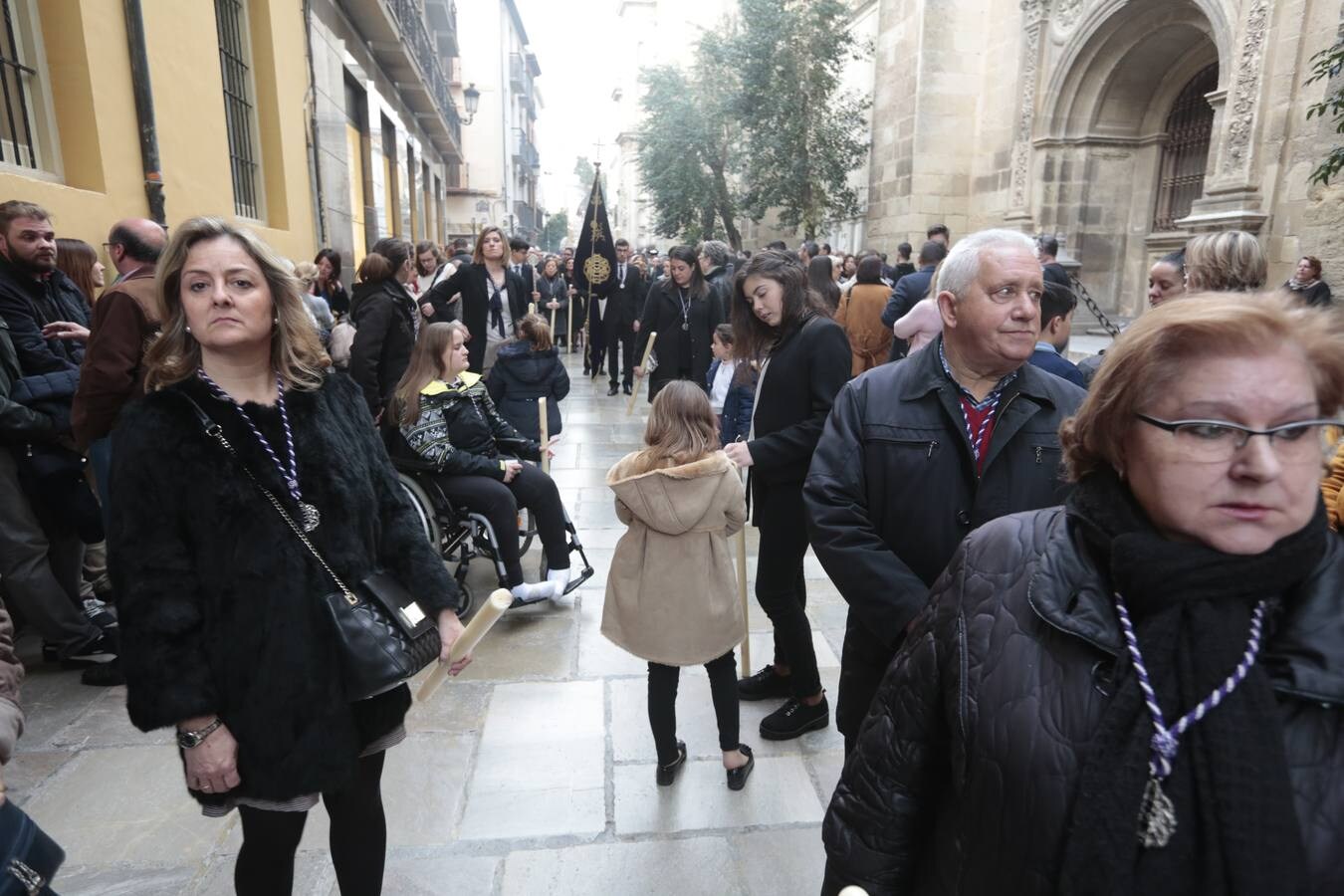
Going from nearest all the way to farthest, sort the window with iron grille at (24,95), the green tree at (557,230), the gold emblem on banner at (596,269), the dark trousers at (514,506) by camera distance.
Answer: the window with iron grille at (24,95)
the dark trousers at (514,506)
the gold emblem on banner at (596,269)
the green tree at (557,230)

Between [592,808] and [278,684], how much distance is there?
1464mm

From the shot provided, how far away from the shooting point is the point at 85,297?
407cm

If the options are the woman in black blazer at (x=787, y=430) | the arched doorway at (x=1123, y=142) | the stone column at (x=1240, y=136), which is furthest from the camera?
the arched doorway at (x=1123, y=142)

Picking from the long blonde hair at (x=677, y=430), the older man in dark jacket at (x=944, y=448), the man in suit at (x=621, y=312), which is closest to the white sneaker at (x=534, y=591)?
the long blonde hair at (x=677, y=430)

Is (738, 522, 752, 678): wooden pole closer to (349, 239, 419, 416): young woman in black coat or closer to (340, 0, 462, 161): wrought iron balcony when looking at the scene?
(349, 239, 419, 416): young woman in black coat

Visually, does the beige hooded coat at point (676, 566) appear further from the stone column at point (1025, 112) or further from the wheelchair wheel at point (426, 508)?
the stone column at point (1025, 112)

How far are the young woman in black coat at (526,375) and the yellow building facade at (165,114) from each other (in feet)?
5.73

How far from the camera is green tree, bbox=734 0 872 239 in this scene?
1645 centimetres

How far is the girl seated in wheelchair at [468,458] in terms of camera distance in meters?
4.35

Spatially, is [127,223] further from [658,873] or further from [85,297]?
[658,873]

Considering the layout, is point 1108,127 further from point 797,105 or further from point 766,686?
point 766,686

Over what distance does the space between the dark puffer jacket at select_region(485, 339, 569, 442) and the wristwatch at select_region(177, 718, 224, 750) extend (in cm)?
407

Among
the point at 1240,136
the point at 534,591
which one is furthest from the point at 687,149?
the point at 534,591

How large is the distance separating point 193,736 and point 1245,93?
1105 cm
